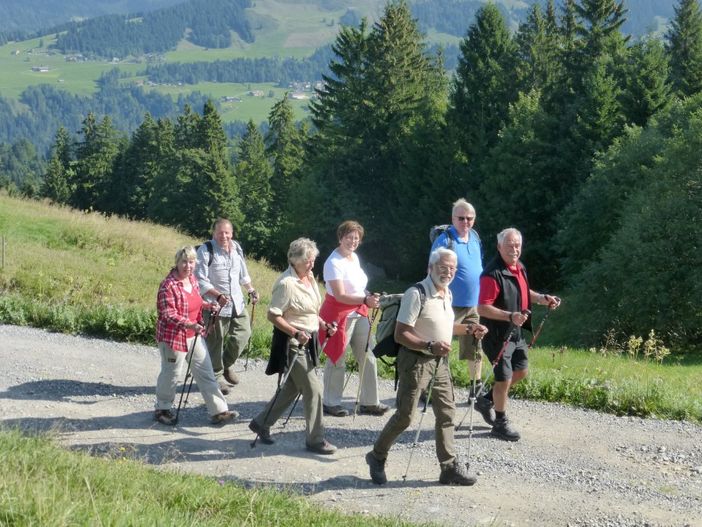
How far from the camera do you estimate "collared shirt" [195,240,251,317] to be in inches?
413

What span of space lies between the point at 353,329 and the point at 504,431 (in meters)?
1.96

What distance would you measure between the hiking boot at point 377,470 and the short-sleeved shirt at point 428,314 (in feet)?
3.92

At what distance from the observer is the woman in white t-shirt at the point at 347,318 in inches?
372

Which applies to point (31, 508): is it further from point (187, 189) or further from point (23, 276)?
point (187, 189)

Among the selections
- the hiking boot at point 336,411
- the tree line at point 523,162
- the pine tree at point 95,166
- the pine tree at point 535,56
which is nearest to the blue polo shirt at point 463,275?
the hiking boot at point 336,411

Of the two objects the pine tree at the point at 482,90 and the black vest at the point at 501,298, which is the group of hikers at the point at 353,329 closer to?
the black vest at the point at 501,298

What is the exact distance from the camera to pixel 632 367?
1397 centimetres

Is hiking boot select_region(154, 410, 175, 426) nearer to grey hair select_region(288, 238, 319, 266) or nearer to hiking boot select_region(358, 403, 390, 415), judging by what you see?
hiking boot select_region(358, 403, 390, 415)

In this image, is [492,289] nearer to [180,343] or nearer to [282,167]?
[180,343]

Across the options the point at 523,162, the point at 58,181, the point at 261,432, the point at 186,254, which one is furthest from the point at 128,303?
the point at 58,181

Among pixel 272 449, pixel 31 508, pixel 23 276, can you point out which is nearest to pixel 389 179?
pixel 23 276

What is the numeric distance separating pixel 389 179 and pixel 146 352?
1778 inches

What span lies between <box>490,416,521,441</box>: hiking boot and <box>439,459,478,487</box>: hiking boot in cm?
131

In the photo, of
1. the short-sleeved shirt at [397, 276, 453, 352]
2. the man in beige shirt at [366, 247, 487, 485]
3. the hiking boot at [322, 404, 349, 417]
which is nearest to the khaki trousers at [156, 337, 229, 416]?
the hiking boot at [322, 404, 349, 417]
